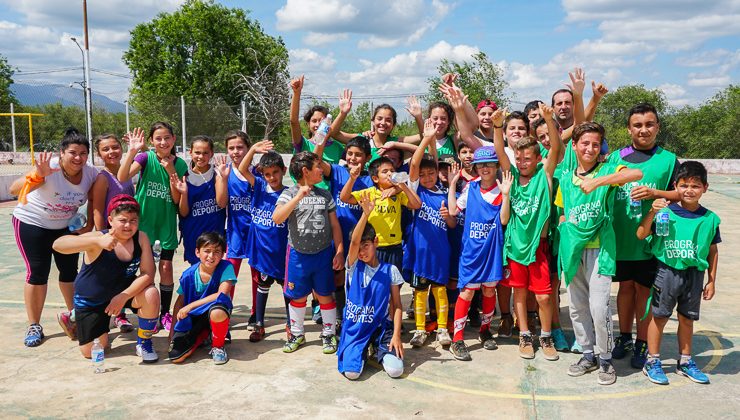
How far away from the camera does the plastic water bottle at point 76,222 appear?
4664mm

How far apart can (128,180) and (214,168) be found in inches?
29.3

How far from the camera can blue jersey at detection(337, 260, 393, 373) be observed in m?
4.14

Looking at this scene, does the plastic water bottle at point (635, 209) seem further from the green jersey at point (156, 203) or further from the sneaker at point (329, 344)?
the green jersey at point (156, 203)

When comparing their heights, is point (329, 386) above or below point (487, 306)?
below

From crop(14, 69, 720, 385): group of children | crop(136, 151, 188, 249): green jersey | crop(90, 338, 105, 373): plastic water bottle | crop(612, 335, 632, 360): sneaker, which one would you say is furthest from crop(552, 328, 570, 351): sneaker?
crop(90, 338, 105, 373): plastic water bottle

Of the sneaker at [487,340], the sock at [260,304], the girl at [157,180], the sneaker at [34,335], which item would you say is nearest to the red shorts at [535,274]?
the sneaker at [487,340]

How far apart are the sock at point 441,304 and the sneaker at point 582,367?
3.41 feet

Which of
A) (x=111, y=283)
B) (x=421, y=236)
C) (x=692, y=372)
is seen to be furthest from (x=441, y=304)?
(x=111, y=283)

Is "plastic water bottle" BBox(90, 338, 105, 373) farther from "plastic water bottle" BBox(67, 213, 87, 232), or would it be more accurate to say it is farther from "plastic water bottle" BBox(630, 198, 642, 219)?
"plastic water bottle" BBox(630, 198, 642, 219)

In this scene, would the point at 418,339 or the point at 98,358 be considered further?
the point at 418,339

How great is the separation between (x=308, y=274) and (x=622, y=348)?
2.59 m

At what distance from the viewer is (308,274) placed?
4480 mm

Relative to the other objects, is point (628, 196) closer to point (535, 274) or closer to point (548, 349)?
point (535, 274)

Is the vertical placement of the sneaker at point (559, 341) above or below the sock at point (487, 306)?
below
